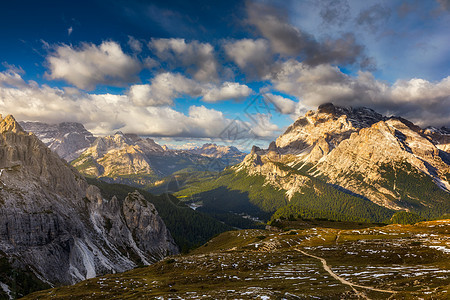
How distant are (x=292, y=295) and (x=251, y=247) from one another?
67.9 metres

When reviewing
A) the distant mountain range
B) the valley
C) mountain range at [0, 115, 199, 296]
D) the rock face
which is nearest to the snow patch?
the distant mountain range

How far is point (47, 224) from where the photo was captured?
138000mm

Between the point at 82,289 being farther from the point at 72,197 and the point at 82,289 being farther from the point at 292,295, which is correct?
the point at 72,197

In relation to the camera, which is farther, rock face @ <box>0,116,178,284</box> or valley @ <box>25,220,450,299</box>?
rock face @ <box>0,116,178,284</box>

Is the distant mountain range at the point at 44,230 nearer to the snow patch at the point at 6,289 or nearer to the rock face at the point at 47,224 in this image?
the rock face at the point at 47,224

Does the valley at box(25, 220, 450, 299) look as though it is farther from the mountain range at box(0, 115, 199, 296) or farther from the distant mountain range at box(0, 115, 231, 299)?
the mountain range at box(0, 115, 199, 296)

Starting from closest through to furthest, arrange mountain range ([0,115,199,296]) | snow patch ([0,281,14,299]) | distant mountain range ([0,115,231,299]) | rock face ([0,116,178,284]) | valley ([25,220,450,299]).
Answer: valley ([25,220,450,299]) → snow patch ([0,281,14,299]) → distant mountain range ([0,115,231,299]) → mountain range ([0,115,199,296]) → rock face ([0,116,178,284])

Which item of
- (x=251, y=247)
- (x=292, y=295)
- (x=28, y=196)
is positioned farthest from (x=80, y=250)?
(x=292, y=295)

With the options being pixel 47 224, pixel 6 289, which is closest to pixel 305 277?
pixel 6 289

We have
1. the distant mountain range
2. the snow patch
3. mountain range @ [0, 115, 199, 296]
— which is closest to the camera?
the snow patch

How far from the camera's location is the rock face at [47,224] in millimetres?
120981

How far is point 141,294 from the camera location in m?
47.7

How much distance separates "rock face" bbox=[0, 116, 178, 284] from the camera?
121 m

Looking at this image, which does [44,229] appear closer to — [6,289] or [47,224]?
[47,224]
